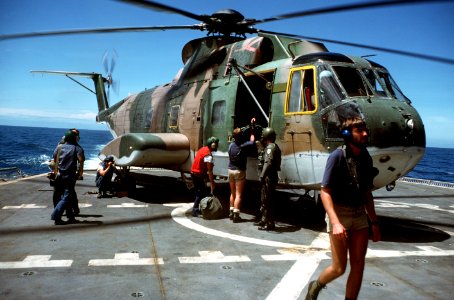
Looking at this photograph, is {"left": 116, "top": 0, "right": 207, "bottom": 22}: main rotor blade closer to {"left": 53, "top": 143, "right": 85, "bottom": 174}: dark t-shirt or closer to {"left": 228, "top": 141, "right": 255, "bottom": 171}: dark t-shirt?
{"left": 228, "top": 141, "right": 255, "bottom": 171}: dark t-shirt

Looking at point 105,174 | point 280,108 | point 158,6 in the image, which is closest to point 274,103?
point 280,108

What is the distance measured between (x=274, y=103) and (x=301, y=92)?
830 millimetres

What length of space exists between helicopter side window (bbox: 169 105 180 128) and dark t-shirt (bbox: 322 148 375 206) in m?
8.78

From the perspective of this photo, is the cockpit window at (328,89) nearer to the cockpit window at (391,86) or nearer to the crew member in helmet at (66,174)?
the cockpit window at (391,86)

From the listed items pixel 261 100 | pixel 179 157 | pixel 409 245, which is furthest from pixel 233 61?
pixel 409 245

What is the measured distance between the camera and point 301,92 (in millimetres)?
7828

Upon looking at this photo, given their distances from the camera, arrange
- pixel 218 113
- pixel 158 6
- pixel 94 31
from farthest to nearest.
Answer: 1. pixel 218 113
2. pixel 94 31
3. pixel 158 6

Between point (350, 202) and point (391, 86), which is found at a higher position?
point (391, 86)

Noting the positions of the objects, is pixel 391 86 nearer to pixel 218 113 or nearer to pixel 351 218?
pixel 218 113

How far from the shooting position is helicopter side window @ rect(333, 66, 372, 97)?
7332 millimetres

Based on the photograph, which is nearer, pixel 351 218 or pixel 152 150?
pixel 351 218

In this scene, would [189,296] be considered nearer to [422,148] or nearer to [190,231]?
[190,231]

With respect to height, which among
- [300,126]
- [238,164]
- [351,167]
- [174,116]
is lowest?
[238,164]

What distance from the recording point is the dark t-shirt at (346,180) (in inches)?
147
